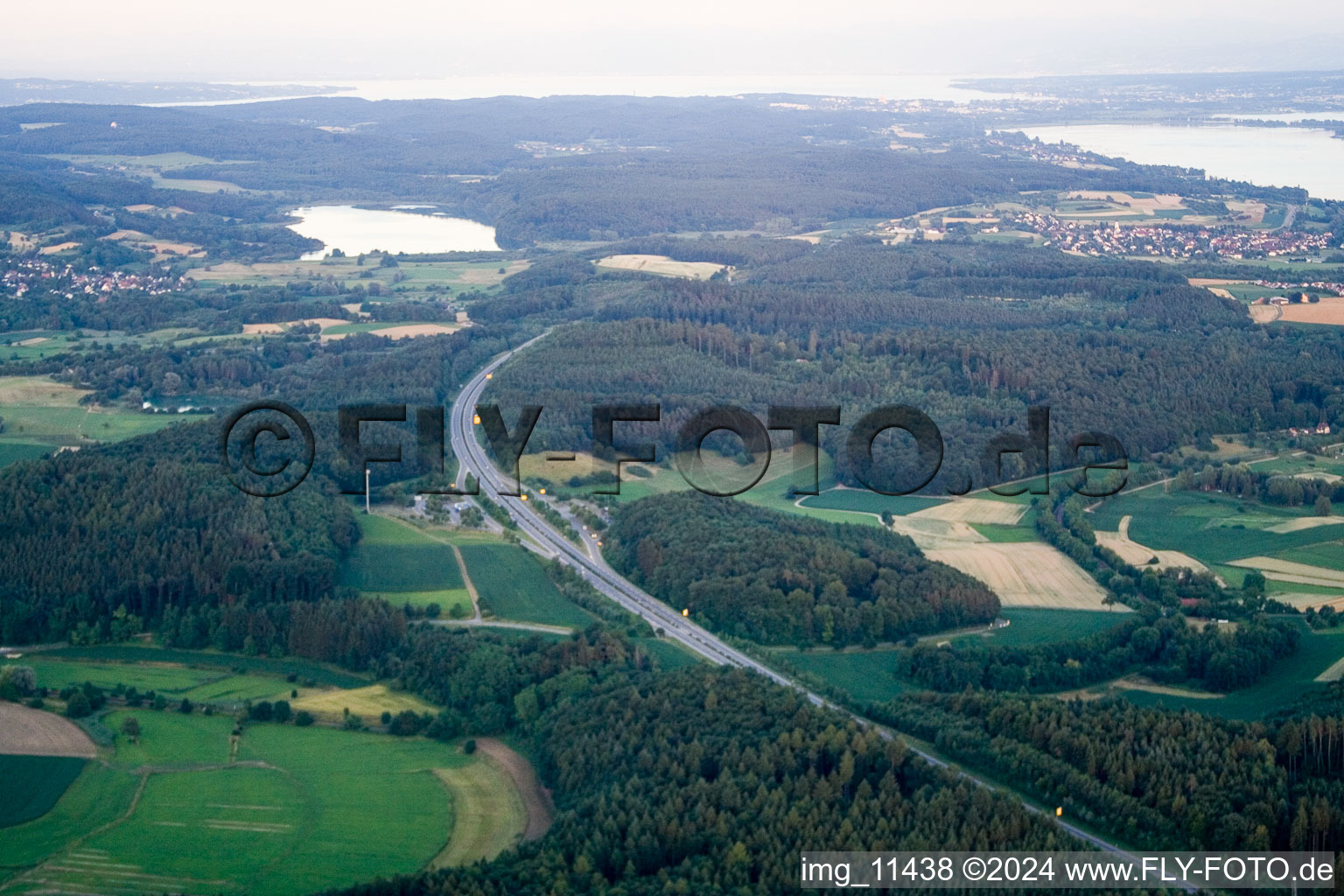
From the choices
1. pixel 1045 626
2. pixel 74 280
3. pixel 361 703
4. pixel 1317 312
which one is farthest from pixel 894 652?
pixel 74 280

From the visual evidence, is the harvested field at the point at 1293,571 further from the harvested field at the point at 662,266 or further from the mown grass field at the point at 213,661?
the harvested field at the point at 662,266

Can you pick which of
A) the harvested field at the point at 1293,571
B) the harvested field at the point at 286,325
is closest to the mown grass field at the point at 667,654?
the harvested field at the point at 1293,571

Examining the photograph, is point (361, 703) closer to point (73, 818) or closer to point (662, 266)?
point (73, 818)

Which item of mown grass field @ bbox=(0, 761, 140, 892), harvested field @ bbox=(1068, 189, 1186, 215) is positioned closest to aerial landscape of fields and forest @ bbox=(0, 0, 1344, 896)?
mown grass field @ bbox=(0, 761, 140, 892)

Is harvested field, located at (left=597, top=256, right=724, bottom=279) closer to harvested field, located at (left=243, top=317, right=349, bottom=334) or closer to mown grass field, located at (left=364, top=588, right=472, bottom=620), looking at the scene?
harvested field, located at (left=243, top=317, right=349, bottom=334)

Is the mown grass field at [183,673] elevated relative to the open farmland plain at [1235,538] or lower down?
lower down

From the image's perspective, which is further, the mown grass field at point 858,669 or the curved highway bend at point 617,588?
the mown grass field at point 858,669

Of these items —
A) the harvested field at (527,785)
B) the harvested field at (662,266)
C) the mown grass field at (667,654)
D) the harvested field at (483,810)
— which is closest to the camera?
the harvested field at (483,810)
